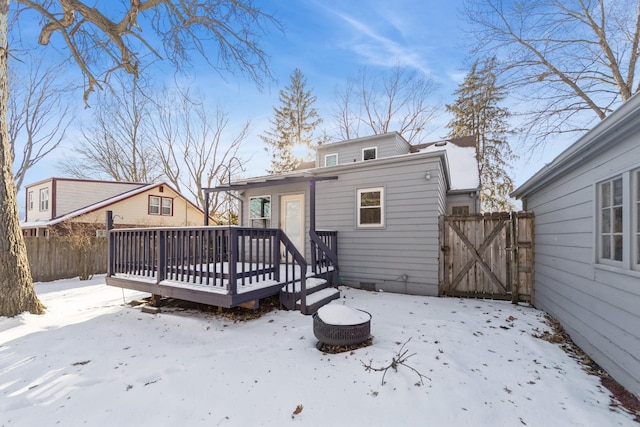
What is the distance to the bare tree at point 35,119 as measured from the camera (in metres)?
15.1

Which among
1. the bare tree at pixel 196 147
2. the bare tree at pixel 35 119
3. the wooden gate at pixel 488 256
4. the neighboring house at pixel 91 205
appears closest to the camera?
the wooden gate at pixel 488 256

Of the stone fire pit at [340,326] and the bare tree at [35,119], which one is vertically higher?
the bare tree at [35,119]

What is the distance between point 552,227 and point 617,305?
222cm

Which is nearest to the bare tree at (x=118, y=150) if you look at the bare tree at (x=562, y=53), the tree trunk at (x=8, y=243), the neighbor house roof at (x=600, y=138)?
the tree trunk at (x=8, y=243)

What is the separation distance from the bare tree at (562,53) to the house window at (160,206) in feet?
55.4

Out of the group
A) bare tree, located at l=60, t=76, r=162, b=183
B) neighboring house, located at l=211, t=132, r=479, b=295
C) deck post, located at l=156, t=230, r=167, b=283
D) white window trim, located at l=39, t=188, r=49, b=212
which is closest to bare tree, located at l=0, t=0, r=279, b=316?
neighboring house, located at l=211, t=132, r=479, b=295

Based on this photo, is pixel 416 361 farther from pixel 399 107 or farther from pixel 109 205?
pixel 399 107

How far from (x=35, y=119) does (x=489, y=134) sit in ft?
89.7

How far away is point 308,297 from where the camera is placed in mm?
5094

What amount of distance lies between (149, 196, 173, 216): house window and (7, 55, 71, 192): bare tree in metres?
6.94

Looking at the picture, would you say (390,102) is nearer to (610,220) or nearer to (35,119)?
(610,220)

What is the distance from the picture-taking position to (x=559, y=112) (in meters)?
10.9

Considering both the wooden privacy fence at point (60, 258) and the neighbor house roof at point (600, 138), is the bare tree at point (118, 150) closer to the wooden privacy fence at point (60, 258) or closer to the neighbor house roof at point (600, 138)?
the wooden privacy fence at point (60, 258)

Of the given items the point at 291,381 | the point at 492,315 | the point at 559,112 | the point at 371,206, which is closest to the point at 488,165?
the point at 559,112
